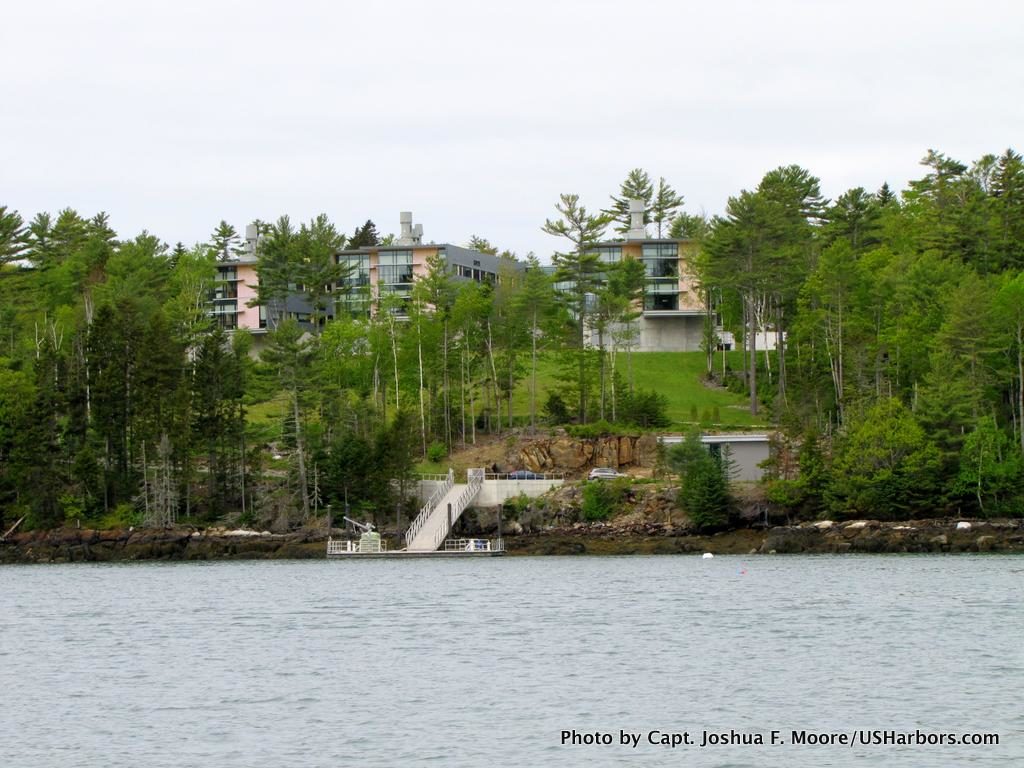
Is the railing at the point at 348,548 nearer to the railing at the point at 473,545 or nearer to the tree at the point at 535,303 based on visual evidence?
the railing at the point at 473,545

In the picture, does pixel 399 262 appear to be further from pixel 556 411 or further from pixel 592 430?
pixel 592 430

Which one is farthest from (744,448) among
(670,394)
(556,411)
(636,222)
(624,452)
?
(636,222)

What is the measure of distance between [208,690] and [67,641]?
1222cm

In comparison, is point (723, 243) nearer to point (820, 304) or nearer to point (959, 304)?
point (820, 304)

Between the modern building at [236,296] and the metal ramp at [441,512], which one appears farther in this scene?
the modern building at [236,296]

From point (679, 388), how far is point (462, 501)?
3130cm

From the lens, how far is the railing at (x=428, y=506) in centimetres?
8219

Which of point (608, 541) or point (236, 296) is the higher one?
point (236, 296)

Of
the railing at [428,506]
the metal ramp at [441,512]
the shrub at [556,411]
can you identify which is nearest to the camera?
the metal ramp at [441,512]

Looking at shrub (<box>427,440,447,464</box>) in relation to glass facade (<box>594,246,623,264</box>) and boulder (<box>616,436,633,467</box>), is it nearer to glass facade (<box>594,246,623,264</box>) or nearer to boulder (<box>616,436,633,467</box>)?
boulder (<box>616,436,633,467</box>)

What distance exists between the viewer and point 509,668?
3788cm

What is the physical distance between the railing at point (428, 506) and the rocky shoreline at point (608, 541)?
4685 millimetres

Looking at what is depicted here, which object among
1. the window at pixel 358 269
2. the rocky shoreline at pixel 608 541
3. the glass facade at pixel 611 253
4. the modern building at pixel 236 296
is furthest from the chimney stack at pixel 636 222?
the rocky shoreline at pixel 608 541

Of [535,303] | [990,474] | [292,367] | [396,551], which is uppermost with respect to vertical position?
[535,303]
